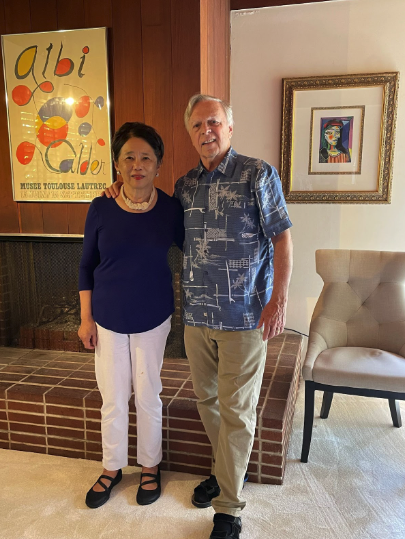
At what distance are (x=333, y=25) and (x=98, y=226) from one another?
2.01 meters

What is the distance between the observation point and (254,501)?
1.69 meters

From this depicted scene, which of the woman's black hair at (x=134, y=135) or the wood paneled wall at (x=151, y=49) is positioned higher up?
the wood paneled wall at (x=151, y=49)

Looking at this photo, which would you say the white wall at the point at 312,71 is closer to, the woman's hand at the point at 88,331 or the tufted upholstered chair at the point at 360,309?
the tufted upholstered chair at the point at 360,309

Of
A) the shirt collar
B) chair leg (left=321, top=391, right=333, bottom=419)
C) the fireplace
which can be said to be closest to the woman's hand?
the shirt collar

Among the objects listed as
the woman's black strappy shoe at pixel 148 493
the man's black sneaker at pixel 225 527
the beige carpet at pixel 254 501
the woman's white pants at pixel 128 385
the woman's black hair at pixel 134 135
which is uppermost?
the woman's black hair at pixel 134 135

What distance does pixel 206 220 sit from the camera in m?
1.46

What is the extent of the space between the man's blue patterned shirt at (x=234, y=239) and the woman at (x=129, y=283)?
0.51 ft

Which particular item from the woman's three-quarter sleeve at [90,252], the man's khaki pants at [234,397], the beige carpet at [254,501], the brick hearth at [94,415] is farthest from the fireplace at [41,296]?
the man's khaki pants at [234,397]

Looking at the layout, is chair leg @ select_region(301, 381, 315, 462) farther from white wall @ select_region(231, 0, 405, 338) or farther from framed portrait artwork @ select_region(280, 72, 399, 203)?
framed portrait artwork @ select_region(280, 72, 399, 203)

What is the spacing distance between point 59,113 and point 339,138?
1658 mm

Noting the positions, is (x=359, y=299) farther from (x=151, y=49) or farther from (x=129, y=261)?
(x=151, y=49)

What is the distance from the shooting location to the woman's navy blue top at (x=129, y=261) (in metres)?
1.54

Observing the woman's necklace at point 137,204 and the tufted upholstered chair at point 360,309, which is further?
the tufted upholstered chair at point 360,309

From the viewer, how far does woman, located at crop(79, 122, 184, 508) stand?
5.08 ft
